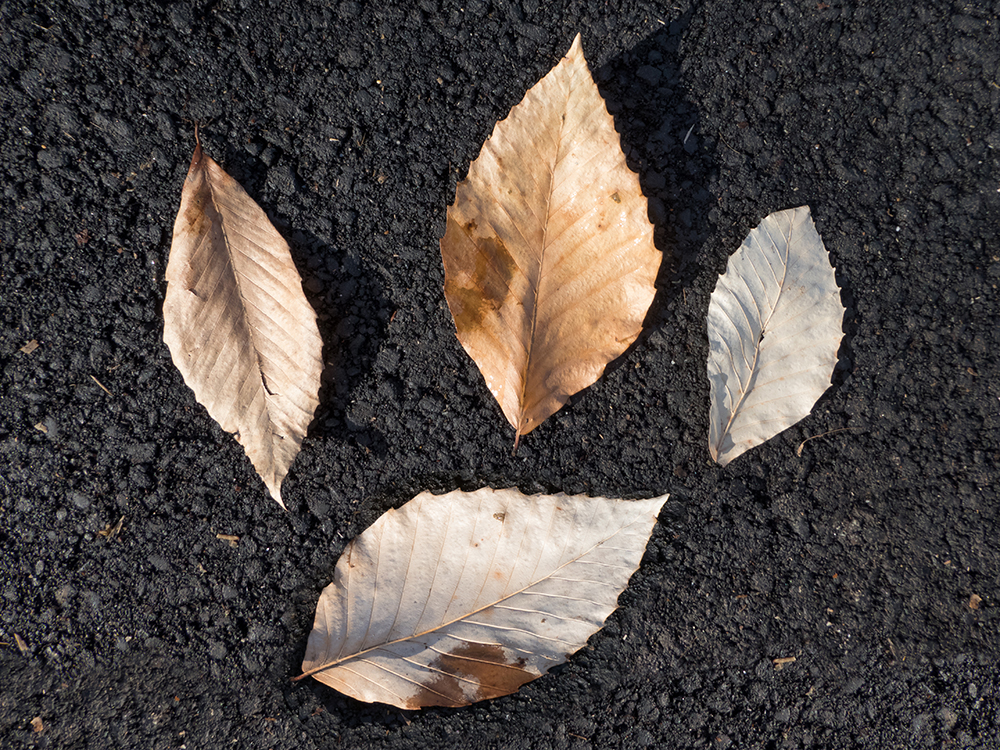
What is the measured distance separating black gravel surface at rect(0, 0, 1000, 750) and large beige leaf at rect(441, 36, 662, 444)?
110mm

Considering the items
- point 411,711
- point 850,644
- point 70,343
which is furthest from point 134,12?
point 850,644

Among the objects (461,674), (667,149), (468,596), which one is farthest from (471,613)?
(667,149)

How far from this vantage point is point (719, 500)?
157 cm

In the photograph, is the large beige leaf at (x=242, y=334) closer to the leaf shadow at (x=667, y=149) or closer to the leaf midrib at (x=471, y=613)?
Result: the leaf midrib at (x=471, y=613)

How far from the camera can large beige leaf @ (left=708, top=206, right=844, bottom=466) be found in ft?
5.07

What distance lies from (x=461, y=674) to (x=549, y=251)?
3.19 feet

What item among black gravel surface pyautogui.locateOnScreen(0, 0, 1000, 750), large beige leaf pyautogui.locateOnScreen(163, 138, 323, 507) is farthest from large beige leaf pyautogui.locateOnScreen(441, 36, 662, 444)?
large beige leaf pyautogui.locateOnScreen(163, 138, 323, 507)

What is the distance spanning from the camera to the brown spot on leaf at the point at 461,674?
1463 mm

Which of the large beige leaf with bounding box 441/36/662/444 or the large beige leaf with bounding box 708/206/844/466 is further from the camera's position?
the large beige leaf with bounding box 708/206/844/466

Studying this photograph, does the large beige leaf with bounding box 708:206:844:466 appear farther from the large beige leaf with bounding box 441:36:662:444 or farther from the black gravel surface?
the large beige leaf with bounding box 441:36:662:444

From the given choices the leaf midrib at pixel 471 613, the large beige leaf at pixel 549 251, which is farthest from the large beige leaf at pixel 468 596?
the large beige leaf at pixel 549 251

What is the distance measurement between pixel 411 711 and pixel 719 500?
0.88 meters

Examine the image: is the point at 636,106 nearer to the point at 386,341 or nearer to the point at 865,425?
the point at 386,341

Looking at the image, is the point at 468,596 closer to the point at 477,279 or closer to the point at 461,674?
the point at 461,674
